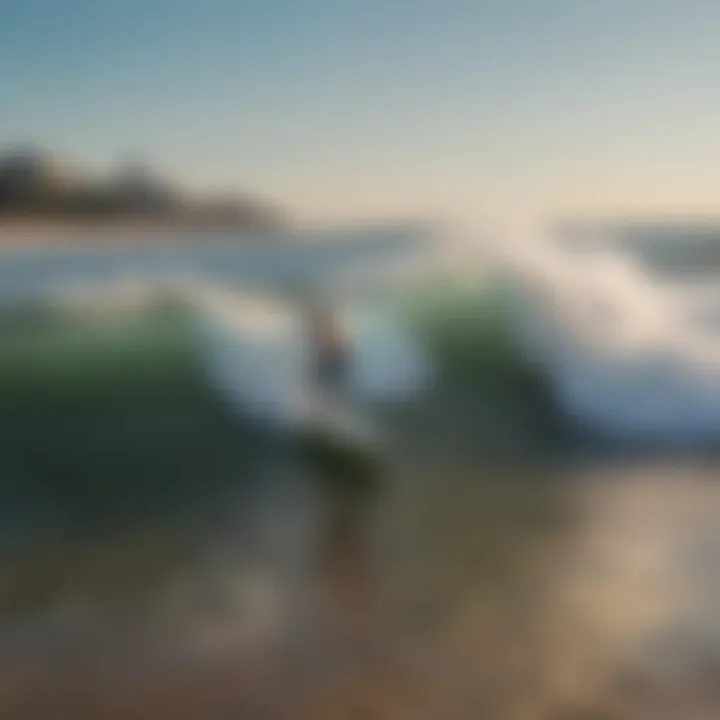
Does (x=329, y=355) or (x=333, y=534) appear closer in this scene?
(x=333, y=534)

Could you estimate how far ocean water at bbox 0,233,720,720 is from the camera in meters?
1.07

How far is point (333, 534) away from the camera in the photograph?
1312 millimetres

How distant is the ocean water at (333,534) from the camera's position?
1072 millimetres

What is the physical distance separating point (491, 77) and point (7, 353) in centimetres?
84

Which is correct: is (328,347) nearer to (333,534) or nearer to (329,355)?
(329,355)

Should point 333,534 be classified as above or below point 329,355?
below

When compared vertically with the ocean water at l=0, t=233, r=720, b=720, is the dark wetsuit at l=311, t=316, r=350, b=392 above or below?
above

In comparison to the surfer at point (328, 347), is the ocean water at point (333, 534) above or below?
below

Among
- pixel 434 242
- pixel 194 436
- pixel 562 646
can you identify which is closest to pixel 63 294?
pixel 194 436

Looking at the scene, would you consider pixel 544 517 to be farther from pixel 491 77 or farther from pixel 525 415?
pixel 491 77

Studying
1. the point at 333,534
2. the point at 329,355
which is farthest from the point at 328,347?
the point at 333,534

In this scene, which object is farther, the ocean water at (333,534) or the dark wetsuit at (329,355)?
the dark wetsuit at (329,355)

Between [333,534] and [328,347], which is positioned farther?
[328,347]

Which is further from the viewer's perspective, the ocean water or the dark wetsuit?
the dark wetsuit
